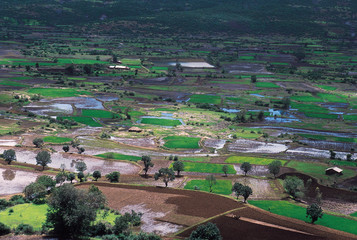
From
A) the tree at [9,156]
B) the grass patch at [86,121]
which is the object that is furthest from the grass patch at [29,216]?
the grass patch at [86,121]

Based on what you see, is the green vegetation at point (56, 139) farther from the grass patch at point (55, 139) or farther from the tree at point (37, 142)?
the tree at point (37, 142)

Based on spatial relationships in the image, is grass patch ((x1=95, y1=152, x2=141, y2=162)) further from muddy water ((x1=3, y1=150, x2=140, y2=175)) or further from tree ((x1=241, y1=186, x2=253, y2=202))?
tree ((x1=241, y1=186, x2=253, y2=202))

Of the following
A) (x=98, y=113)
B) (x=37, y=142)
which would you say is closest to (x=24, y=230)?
(x=37, y=142)

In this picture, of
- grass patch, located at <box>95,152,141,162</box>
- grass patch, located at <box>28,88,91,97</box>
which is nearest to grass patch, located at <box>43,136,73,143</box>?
grass patch, located at <box>95,152,141,162</box>

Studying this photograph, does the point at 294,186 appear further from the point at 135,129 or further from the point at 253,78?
the point at 253,78

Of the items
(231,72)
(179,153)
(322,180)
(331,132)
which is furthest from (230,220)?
(231,72)

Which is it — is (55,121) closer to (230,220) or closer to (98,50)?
(230,220)
